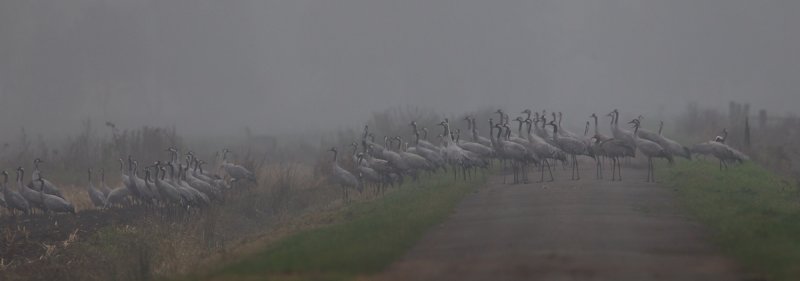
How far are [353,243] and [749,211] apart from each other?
23.3 feet

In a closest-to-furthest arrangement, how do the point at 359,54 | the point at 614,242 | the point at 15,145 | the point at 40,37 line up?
the point at 614,242 → the point at 15,145 → the point at 40,37 → the point at 359,54

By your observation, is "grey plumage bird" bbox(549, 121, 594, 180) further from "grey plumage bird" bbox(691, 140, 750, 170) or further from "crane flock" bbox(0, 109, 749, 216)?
"grey plumage bird" bbox(691, 140, 750, 170)

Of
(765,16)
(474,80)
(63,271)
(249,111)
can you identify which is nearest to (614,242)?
(63,271)

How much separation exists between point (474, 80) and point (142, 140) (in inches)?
5353

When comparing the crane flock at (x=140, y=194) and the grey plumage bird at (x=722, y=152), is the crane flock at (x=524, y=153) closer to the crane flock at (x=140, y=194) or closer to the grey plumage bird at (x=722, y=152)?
the grey plumage bird at (x=722, y=152)

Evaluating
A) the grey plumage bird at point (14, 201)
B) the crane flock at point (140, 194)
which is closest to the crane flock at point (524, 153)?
the crane flock at point (140, 194)

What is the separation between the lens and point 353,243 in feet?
64.1

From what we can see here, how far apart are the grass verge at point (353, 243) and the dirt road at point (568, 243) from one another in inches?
14.1

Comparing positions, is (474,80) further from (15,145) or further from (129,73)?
(15,145)

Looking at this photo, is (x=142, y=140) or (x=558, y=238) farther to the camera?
(x=142, y=140)

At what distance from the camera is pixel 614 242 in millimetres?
18172

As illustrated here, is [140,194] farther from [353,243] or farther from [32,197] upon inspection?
[353,243]

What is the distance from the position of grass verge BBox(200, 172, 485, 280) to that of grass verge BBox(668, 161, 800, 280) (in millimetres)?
4589

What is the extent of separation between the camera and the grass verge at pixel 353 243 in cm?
1688
